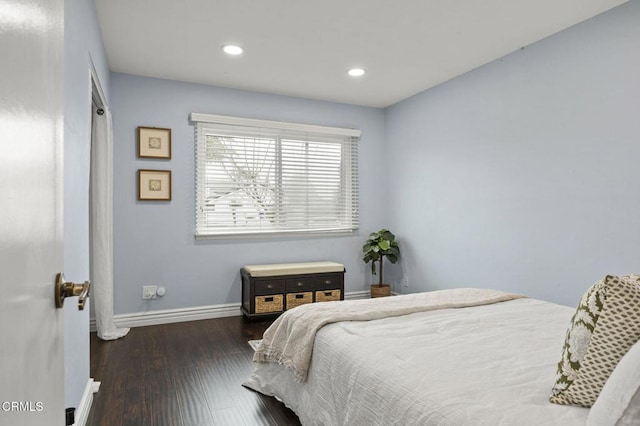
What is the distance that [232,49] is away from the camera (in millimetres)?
3428

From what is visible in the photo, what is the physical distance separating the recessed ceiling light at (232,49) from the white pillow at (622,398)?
3309mm

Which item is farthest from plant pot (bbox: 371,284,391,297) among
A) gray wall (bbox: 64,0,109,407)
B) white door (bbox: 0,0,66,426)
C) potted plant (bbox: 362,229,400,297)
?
white door (bbox: 0,0,66,426)

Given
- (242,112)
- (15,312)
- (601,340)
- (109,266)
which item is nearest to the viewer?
(15,312)

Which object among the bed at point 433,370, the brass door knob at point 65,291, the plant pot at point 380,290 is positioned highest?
the brass door knob at point 65,291

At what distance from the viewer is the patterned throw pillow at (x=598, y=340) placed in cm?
118

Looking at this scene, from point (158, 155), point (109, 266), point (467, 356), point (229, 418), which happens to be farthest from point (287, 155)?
point (467, 356)

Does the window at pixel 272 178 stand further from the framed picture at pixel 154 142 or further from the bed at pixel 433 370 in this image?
the bed at pixel 433 370

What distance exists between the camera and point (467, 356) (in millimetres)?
1646

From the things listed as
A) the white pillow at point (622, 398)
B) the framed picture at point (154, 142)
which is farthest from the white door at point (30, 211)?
the framed picture at point (154, 142)

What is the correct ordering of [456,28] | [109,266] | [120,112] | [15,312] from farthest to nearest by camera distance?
[120,112], [109,266], [456,28], [15,312]

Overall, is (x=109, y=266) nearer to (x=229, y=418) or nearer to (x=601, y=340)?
(x=229, y=418)

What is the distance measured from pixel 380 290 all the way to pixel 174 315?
242cm

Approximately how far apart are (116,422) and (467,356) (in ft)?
6.30

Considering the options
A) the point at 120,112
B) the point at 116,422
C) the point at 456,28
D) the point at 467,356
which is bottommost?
the point at 116,422
